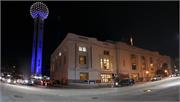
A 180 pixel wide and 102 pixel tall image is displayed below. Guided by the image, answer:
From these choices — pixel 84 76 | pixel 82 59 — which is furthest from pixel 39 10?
pixel 84 76

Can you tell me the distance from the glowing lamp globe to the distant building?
1816 inches

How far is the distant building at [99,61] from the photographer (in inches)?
2008

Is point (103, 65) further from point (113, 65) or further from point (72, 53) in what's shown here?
point (72, 53)

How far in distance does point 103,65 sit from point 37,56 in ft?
158

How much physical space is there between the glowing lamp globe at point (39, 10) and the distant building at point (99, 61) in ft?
151

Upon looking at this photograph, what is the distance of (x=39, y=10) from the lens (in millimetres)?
100812

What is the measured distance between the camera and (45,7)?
103438 millimetres

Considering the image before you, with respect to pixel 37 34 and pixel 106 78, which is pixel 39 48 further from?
pixel 106 78

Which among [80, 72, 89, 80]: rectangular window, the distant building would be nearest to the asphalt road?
the distant building

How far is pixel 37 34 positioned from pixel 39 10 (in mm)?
10675

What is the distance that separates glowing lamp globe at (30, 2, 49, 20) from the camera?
101188mm

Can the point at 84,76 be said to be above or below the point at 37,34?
below

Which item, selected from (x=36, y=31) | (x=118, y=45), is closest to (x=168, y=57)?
(x=118, y=45)

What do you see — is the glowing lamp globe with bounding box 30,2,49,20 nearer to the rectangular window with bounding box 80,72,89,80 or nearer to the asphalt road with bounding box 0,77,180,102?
the rectangular window with bounding box 80,72,89,80
